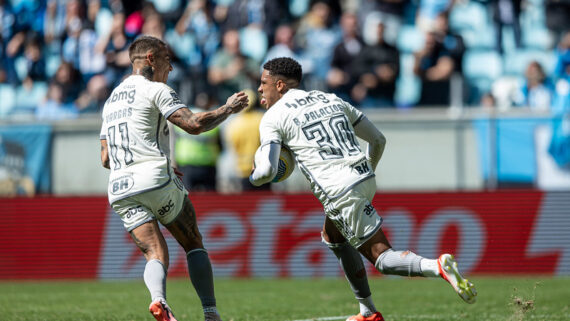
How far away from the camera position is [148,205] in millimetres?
6840

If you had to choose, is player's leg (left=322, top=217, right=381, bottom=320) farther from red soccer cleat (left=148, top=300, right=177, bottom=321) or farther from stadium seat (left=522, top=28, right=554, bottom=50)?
stadium seat (left=522, top=28, right=554, bottom=50)

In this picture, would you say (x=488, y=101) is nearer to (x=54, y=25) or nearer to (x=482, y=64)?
(x=482, y=64)

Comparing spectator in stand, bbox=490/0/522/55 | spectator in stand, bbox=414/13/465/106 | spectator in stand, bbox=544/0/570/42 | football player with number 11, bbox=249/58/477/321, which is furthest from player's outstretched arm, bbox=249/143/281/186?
spectator in stand, bbox=544/0/570/42

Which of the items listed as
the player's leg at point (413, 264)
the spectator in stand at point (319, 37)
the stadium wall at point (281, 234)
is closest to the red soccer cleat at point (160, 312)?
the player's leg at point (413, 264)

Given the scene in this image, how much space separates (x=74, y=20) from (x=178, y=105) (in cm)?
1199

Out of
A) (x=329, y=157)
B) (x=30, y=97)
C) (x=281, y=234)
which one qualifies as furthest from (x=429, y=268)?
(x=30, y=97)

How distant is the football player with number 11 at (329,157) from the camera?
6656mm

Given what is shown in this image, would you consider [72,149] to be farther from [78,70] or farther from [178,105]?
[178,105]

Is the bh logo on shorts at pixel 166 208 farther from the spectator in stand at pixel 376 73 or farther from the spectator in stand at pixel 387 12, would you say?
the spectator in stand at pixel 387 12

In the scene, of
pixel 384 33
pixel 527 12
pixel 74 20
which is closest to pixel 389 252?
pixel 384 33

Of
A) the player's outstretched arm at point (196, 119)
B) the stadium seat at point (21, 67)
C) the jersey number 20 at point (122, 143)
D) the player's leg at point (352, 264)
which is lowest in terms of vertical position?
the player's leg at point (352, 264)

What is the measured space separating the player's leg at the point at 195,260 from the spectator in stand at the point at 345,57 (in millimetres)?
8103

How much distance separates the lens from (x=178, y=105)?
676cm

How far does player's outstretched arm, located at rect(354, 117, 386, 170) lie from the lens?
7.25 metres
